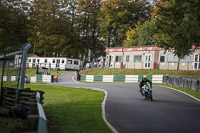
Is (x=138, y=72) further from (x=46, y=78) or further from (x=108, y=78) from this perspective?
(x=46, y=78)

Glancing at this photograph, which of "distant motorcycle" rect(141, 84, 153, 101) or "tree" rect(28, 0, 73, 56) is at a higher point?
"tree" rect(28, 0, 73, 56)

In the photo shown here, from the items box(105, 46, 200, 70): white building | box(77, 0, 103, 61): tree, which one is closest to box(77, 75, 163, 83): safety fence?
box(105, 46, 200, 70): white building

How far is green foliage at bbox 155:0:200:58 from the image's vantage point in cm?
1565

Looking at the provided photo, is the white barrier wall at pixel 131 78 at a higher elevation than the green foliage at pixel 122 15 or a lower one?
lower

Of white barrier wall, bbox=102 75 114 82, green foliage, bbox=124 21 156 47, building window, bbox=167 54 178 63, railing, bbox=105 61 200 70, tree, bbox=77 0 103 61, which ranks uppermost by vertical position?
tree, bbox=77 0 103 61

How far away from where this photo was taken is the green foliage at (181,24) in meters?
15.6

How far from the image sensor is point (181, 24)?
17.1 m

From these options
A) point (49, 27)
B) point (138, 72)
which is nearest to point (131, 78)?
point (138, 72)

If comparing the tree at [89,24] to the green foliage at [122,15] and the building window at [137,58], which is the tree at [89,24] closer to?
the green foliage at [122,15]

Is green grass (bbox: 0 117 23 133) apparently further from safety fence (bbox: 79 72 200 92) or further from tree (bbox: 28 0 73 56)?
tree (bbox: 28 0 73 56)

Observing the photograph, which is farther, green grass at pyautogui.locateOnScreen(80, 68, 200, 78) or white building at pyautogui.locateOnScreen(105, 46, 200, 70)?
white building at pyautogui.locateOnScreen(105, 46, 200, 70)

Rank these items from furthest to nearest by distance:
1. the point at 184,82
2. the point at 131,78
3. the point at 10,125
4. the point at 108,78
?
the point at 108,78 < the point at 131,78 < the point at 184,82 < the point at 10,125

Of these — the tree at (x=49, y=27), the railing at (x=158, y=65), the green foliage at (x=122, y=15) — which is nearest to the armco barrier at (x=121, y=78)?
the railing at (x=158, y=65)

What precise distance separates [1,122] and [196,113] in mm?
8069
